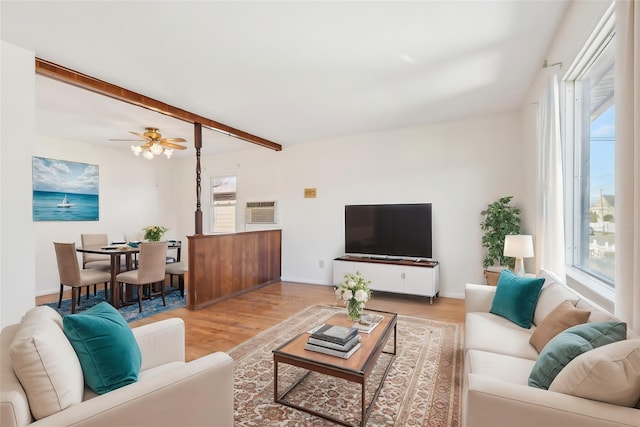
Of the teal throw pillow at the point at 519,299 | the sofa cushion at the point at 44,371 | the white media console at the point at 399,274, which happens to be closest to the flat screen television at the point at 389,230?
the white media console at the point at 399,274

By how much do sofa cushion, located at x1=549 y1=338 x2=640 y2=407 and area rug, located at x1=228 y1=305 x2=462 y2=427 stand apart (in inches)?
38.0

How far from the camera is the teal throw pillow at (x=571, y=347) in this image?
1.30 m

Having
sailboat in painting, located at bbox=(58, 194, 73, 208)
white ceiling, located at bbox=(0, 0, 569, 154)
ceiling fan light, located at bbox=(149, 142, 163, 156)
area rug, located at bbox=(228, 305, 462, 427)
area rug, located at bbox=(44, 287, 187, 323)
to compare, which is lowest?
area rug, located at bbox=(44, 287, 187, 323)

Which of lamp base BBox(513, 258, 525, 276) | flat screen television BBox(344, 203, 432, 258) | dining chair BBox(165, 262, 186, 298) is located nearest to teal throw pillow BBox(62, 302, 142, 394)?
lamp base BBox(513, 258, 525, 276)

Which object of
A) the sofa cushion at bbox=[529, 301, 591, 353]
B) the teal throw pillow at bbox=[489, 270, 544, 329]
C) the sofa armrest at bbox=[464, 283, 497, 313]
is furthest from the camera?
the sofa armrest at bbox=[464, 283, 497, 313]

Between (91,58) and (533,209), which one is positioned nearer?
(91,58)

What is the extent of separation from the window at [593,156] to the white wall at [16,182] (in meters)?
4.34

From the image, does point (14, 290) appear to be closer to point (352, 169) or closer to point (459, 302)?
point (352, 169)

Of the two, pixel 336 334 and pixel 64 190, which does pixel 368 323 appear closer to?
pixel 336 334

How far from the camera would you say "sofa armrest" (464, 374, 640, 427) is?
3.45 ft

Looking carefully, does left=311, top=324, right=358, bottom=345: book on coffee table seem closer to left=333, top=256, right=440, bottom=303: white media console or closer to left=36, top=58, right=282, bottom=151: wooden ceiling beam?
left=333, top=256, right=440, bottom=303: white media console

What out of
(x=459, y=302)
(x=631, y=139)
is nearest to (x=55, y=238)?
(x=459, y=302)

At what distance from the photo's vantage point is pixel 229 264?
479 centimetres

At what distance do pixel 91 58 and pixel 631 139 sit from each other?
12.6ft
